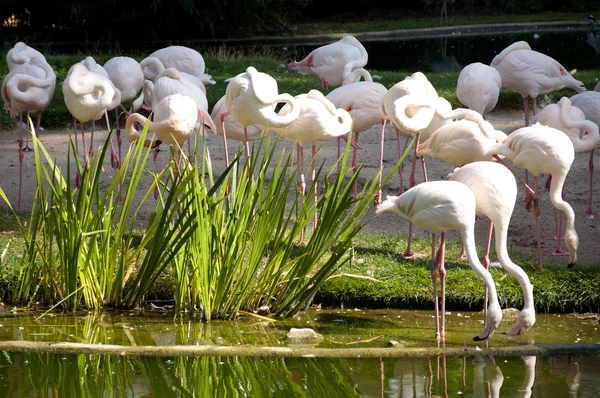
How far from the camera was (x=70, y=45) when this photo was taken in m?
17.7

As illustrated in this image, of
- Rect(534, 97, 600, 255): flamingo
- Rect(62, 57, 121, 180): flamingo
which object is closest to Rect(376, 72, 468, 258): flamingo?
Rect(534, 97, 600, 255): flamingo

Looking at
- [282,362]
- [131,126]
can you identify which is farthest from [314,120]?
[282,362]


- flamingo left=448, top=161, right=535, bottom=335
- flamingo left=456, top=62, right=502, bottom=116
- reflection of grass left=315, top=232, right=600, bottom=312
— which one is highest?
flamingo left=456, top=62, right=502, bottom=116

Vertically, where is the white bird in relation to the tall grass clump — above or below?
above

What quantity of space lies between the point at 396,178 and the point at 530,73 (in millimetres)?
1497

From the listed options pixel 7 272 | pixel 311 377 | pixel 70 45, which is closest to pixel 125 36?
pixel 70 45

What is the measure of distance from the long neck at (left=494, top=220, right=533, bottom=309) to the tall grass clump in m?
0.64

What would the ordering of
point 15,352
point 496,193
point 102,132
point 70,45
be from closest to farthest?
point 15,352, point 496,193, point 102,132, point 70,45

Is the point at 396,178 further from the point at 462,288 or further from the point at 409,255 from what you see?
the point at 462,288

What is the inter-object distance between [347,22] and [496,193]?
66.4 feet

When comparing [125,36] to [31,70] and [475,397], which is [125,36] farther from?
[475,397]

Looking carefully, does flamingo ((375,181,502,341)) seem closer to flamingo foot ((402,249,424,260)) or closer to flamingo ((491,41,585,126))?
flamingo foot ((402,249,424,260))

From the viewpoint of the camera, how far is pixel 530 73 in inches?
294

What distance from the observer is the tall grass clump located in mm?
4332
